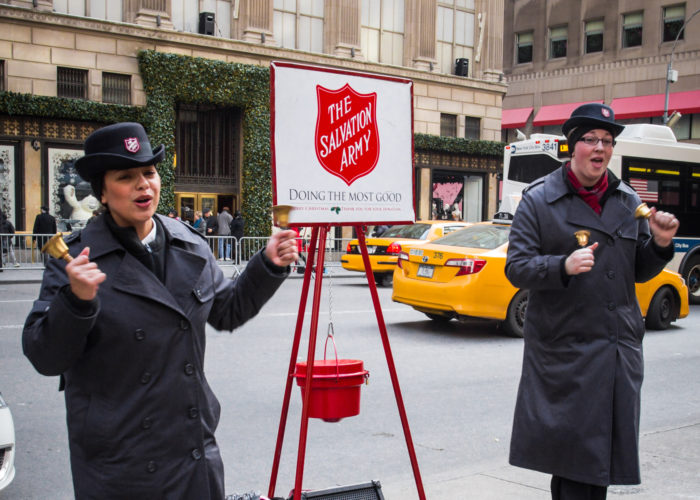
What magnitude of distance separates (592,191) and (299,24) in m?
27.3

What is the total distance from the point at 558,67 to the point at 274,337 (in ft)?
138

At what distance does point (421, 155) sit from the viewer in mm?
32719

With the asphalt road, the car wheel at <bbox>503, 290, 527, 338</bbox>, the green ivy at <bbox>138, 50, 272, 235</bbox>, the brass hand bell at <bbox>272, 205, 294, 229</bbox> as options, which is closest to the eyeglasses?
the brass hand bell at <bbox>272, 205, 294, 229</bbox>

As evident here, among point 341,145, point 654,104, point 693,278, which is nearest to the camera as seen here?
point 341,145

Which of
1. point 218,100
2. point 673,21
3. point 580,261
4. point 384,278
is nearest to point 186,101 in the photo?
point 218,100

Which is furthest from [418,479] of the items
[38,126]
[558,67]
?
[558,67]

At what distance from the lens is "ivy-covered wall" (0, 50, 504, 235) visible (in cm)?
2392

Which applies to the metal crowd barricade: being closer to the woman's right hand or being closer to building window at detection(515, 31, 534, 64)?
the woman's right hand

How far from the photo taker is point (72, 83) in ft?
80.7

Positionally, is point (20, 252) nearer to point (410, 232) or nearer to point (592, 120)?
point (410, 232)

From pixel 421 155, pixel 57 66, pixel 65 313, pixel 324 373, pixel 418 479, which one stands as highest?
pixel 57 66

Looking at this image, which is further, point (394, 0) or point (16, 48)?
point (394, 0)

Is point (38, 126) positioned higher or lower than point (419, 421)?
higher

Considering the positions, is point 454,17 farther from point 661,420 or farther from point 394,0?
point 661,420
